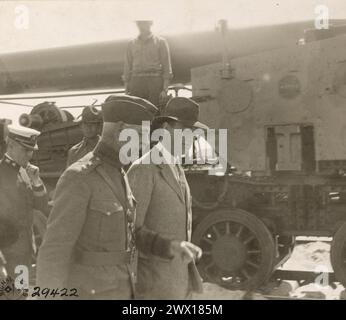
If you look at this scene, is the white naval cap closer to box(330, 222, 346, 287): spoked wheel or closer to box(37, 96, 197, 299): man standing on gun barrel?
box(37, 96, 197, 299): man standing on gun barrel

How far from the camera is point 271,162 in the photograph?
7426 millimetres

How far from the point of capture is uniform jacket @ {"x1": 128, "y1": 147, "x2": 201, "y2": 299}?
3734mm

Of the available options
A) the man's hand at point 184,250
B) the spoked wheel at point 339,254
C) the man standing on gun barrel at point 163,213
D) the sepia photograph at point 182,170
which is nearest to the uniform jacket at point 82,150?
the sepia photograph at point 182,170

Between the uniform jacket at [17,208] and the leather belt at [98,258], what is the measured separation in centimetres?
181

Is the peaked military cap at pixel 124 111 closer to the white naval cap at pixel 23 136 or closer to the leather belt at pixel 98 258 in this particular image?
the leather belt at pixel 98 258

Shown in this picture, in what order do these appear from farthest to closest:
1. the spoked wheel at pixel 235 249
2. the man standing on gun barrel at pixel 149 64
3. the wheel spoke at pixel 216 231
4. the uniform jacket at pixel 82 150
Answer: the man standing on gun barrel at pixel 149 64 < the wheel spoke at pixel 216 231 < the spoked wheel at pixel 235 249 < the uniform jacket at pixel 82 150

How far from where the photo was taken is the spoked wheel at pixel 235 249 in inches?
279

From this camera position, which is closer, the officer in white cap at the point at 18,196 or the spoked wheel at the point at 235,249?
the officer in white cap at the point at 18,196

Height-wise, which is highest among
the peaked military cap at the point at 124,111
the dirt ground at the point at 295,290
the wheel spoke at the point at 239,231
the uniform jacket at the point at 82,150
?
the uniform jacket at the point at 82,150

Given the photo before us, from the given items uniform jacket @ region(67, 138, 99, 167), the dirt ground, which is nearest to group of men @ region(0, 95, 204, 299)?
the dirt ground

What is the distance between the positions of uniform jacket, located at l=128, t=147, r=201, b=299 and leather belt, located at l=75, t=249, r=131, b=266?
561mm

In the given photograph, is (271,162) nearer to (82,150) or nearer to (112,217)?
(82,150)

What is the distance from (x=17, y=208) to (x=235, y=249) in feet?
10.6
